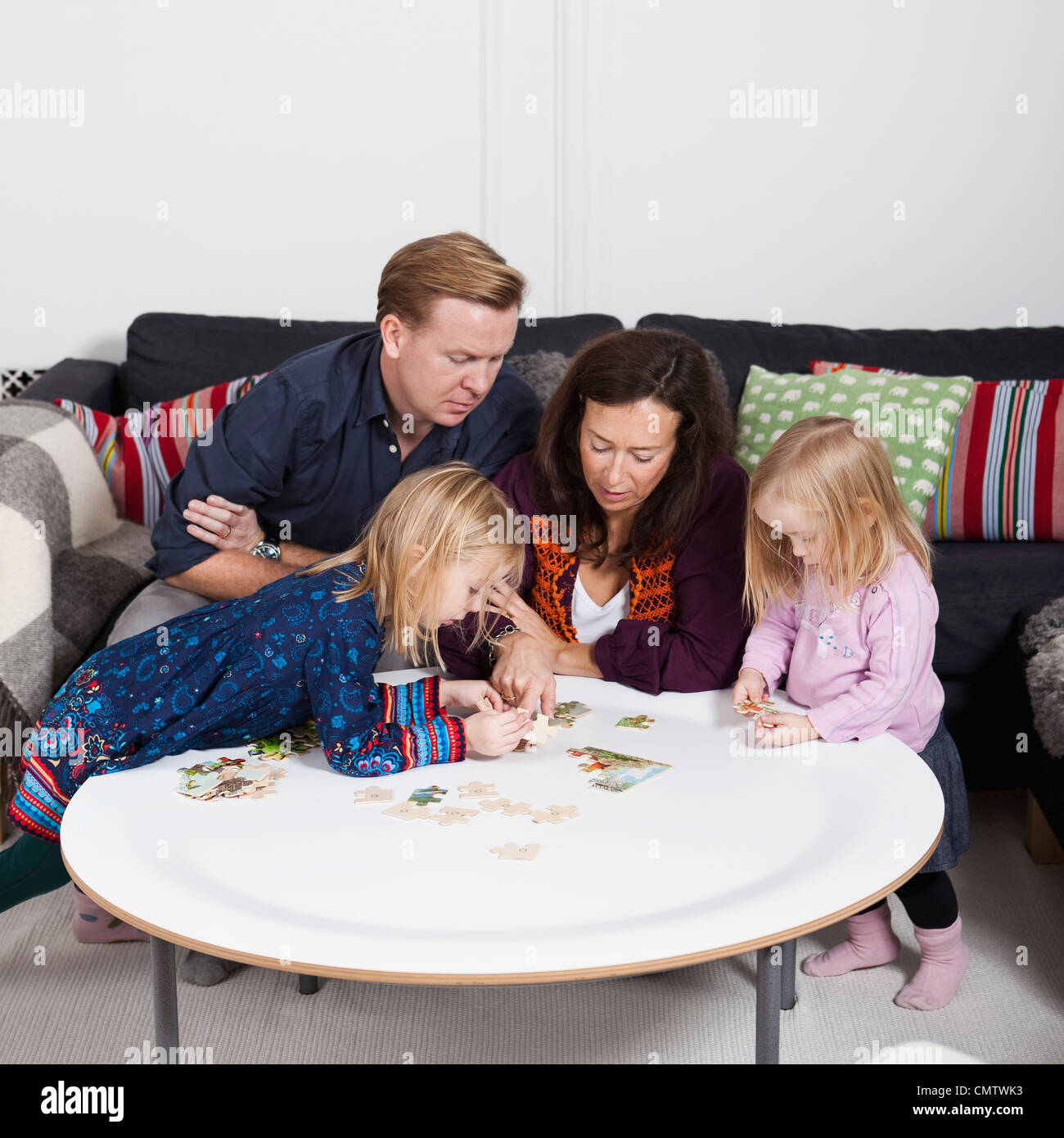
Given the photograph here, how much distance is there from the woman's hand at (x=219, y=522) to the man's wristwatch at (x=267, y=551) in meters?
0.02

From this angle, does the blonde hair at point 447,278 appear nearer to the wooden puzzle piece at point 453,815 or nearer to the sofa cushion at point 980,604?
the wooden puzzle piece at point 453,815

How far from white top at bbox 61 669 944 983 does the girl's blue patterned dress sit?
0.07 m

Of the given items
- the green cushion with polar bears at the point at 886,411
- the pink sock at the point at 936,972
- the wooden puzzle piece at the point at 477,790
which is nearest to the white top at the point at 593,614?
the wooden puzzle piece at the point at 477,790

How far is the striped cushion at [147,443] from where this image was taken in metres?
2.73

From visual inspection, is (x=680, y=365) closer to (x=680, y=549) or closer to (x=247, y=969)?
(x=680, y=549)

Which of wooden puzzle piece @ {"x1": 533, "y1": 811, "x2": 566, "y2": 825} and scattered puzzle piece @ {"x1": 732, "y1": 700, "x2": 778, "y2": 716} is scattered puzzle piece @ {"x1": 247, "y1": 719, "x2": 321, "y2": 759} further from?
scattered puzzle piece @ {"x1": 732, "y1": 700, "x2": 778, "y2": 716}

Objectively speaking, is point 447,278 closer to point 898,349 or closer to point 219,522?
point 219,522

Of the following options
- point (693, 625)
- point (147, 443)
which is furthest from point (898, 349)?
point (147, 443)

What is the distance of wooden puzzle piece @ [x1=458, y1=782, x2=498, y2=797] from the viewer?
4.61 ft

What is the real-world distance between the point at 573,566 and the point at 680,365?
401 mm

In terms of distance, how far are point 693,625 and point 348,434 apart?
0.79 m

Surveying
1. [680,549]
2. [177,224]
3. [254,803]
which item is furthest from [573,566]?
[177,224]

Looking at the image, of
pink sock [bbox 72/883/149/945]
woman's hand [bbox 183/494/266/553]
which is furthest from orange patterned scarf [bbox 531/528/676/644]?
pink sock [bbox 72/883/149/945]
